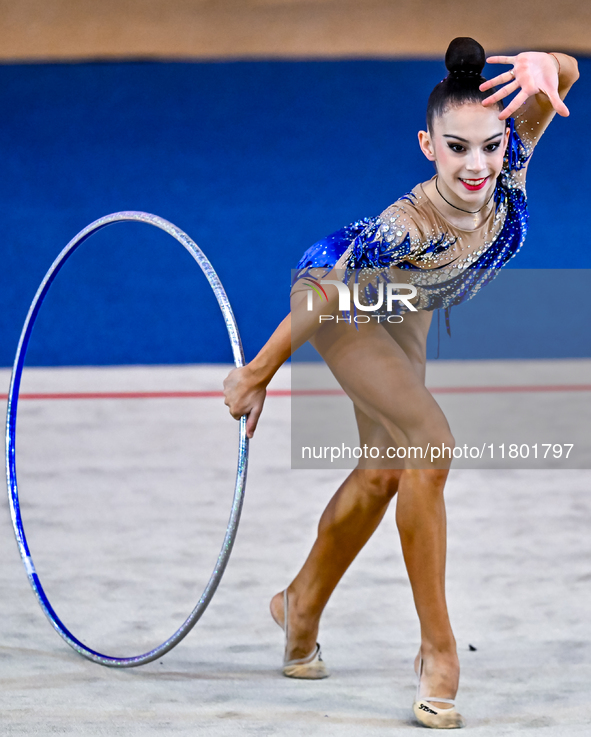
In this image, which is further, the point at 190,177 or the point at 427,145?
the point at 190,177

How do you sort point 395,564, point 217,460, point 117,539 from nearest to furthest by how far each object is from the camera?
point 395,564, point 117,539, point 217,460

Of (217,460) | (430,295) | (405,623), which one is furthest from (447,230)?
(217,460)

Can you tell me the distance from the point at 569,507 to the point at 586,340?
3.44m

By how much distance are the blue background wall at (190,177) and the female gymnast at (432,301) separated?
13.9 feet

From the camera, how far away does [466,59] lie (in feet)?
5.23

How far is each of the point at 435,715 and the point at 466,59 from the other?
1.12 m

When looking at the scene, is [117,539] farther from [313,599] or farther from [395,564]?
[313,599]

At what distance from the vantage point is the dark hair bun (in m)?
1.60

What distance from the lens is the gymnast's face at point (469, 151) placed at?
158cm

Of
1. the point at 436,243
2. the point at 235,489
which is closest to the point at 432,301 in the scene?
the point at 436,243

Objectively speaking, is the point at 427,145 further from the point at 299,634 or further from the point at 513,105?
the point at 299,634

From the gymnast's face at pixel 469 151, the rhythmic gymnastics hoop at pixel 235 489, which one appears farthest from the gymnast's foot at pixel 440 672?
the gymnast's face at pixel 469 151

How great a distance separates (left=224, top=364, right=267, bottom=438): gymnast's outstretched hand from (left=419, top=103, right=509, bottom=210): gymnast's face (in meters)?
0.48

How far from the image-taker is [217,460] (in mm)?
3713
